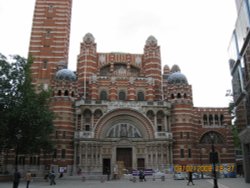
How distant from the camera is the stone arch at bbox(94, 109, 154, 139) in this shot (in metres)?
47.7

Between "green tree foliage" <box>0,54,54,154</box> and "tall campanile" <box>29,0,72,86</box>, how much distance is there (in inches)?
752

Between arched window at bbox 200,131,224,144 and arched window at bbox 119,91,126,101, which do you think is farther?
arched window at bbox 200,131,224,144

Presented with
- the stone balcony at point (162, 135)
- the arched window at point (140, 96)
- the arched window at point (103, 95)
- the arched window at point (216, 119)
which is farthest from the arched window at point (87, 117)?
the arched window at point (216, 119)

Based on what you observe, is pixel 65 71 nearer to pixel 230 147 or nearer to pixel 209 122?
pixel 209 122

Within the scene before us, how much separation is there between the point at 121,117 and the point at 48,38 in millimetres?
22869

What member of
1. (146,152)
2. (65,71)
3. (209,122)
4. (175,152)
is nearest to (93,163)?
(146,152)

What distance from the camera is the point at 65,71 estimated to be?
50844 mm

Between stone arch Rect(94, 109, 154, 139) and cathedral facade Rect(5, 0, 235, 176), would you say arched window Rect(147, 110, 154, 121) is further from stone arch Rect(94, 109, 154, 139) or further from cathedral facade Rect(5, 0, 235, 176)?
stone arch Rect(94, 109, 154, 139)

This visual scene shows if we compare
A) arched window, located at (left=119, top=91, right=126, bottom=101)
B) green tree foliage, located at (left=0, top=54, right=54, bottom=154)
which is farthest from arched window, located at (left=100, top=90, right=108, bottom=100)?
green tree foliage, located at (left=0, top=54, right=54, bottom=154)

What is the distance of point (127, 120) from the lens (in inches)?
1927

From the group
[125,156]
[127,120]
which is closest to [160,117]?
[127,120]

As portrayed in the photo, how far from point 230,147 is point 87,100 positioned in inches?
1071

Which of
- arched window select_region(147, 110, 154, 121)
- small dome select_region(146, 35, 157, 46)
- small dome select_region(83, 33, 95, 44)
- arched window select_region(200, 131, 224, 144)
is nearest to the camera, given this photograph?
→ arched window select_region(147, 110, 154, 121)

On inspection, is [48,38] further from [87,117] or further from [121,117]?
[121,117]
